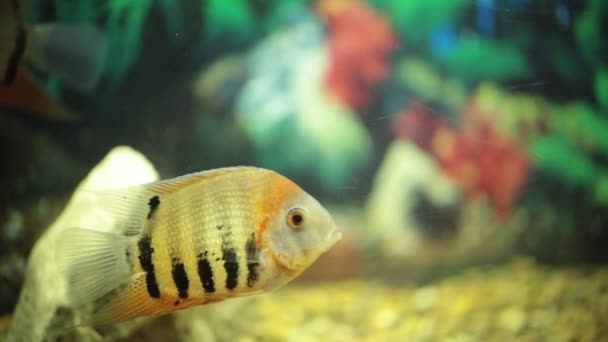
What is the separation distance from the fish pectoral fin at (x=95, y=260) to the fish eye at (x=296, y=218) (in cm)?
34

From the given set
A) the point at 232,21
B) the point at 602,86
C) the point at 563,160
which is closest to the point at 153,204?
the point at 232,21

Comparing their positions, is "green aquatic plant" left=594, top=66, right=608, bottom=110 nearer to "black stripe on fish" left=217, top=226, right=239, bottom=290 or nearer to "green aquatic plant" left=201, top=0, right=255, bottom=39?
"green aquatic plant" left=201, top=0, right=255, bottom=39

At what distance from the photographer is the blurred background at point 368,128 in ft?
5.38

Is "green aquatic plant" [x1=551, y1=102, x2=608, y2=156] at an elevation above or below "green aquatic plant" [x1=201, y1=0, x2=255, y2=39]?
below

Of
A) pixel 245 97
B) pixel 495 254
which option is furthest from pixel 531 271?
pixel 245 97

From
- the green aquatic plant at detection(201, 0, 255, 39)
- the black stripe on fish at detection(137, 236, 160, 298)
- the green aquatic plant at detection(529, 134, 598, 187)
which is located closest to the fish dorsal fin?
the black stripe on fish at detection(137, 236, 160, 298)

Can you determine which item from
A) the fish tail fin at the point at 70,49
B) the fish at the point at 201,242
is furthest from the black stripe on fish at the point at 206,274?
the fish tail fin at the point at 70,49

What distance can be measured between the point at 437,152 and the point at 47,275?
1.21m

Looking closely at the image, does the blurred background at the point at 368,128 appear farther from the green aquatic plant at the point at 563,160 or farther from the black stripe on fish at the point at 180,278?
the black stripe on fish at the point at 180,278

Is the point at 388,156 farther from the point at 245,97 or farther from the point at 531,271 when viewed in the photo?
the point at 531,271

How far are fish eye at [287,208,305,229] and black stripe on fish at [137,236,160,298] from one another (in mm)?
290

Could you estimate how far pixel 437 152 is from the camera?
175cm

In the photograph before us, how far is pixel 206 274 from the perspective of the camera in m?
1.14

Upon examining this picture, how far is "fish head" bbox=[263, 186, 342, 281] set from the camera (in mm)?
1204
